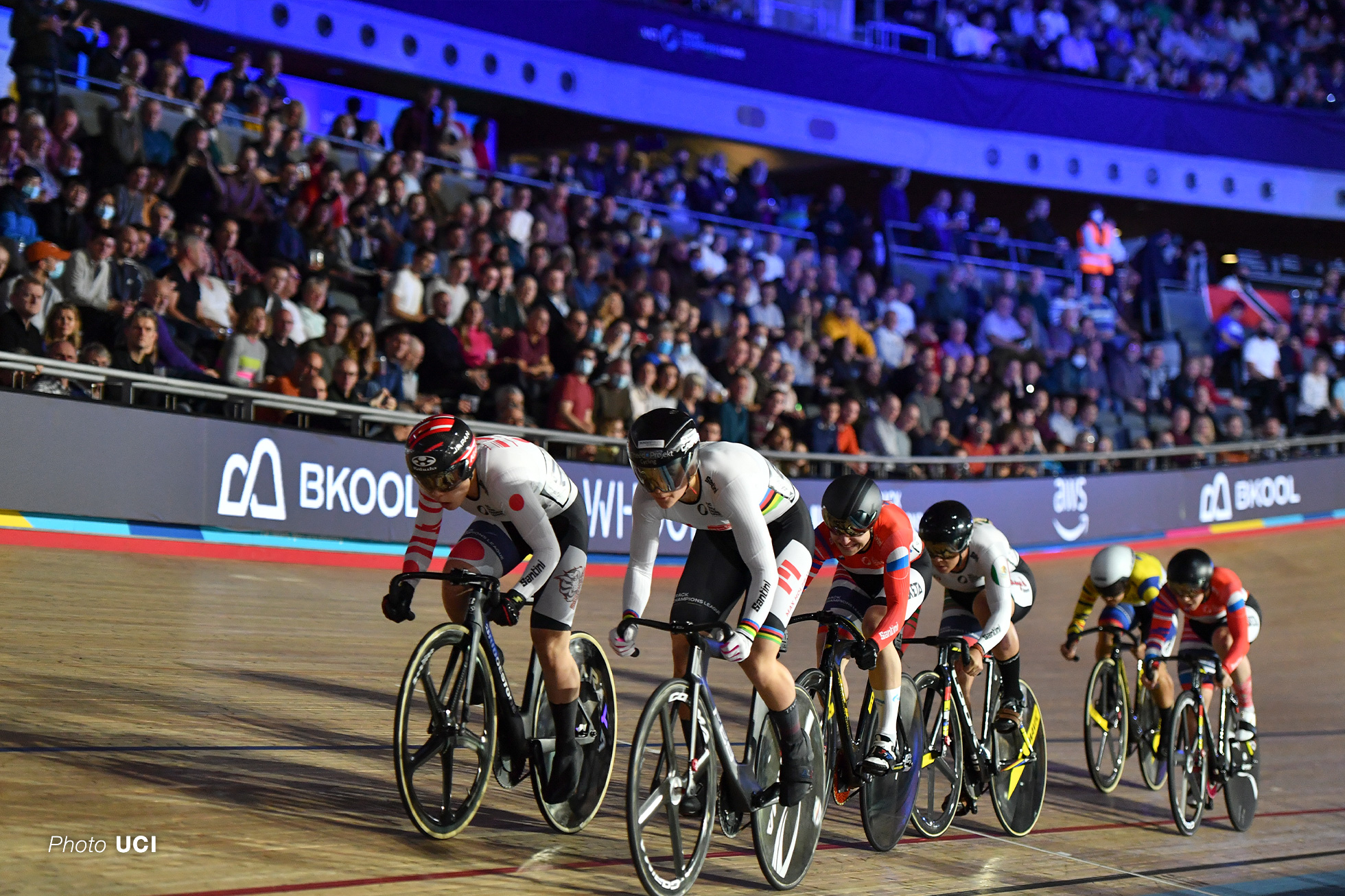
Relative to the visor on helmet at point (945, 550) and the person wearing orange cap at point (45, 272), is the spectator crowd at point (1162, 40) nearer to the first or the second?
the person wearing orange cap at point (45, 272)

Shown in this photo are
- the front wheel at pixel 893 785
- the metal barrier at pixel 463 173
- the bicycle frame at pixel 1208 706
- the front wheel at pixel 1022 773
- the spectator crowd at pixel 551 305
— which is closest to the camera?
the front wheel at pixel 893 785

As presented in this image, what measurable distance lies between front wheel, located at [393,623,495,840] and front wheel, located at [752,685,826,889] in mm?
821

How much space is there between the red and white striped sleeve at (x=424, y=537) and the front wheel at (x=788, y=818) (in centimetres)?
118

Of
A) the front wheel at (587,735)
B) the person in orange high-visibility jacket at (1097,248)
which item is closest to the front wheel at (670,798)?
the front wheel at (587,735)

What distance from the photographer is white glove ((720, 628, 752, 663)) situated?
3689 millimetres

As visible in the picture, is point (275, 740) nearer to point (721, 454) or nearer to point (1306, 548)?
point (721, 454)

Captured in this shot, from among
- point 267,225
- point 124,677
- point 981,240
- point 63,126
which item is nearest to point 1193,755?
point 124,677

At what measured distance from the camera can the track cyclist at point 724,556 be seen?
3736 millimetres

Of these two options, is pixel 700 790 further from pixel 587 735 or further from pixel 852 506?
pixel 852 506

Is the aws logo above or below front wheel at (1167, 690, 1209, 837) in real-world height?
above

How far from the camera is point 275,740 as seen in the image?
4836 millimetres

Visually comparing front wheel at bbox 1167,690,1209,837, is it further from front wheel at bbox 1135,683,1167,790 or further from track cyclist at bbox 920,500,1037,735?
track cyclist at bbox 920,500,1037,735

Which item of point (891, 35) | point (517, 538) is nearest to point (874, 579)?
point (517, 538)

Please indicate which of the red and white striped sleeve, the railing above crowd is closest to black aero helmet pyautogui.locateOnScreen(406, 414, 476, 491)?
the red and white striped sleeve
